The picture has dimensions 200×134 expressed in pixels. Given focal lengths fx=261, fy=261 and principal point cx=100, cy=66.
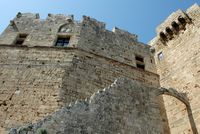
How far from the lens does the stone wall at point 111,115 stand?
20.8 ft

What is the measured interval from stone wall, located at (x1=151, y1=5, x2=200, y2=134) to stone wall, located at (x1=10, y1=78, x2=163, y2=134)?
1540 mm

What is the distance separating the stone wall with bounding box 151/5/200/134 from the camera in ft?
31.5

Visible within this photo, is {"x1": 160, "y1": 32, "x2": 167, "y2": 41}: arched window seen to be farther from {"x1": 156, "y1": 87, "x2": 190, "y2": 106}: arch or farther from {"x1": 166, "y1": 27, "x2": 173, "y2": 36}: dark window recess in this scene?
{"x1": 156, "y1": 87, "x2": 190, "y2": 106}: arch

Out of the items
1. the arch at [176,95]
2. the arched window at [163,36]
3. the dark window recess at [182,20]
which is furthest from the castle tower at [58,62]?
the dark window recess at [182,20]

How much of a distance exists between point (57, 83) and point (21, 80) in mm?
1320

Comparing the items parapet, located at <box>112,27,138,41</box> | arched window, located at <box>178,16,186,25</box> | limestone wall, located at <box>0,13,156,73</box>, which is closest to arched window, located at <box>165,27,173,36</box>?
arched window, located at <box>178,16,186,25</box>

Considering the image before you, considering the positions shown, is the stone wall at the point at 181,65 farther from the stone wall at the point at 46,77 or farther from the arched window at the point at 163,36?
the stone wall at the point at 46,77

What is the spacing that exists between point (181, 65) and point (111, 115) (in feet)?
16.1

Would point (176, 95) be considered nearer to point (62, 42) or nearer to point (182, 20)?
point (182, 20)

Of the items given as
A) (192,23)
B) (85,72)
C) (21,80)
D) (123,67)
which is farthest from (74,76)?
(192,23)

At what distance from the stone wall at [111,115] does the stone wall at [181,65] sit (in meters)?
1.54

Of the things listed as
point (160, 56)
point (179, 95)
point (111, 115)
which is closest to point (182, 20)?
point (160, 56)

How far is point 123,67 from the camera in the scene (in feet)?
38.2

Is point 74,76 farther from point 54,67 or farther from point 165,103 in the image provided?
point 165,103
